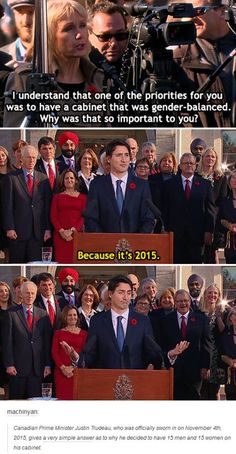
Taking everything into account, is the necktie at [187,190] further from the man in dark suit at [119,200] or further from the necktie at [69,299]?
the necktie at [69,299]

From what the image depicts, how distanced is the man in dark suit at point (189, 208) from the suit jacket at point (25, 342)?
654mm

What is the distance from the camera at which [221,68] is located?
8.87 ft

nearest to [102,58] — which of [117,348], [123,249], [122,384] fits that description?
[123,249]

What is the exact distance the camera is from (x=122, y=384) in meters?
2.59

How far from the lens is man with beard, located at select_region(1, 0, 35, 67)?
105 inches

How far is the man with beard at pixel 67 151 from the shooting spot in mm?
2625

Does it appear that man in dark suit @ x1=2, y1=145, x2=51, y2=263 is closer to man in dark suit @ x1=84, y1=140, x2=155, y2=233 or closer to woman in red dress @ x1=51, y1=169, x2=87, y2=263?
woman in red dress @ x1=51, y1=169, x2=87, y2=263

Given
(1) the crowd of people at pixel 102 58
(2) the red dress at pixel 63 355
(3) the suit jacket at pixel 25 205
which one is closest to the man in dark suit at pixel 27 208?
(3) the suit jacket at pixel 25 205

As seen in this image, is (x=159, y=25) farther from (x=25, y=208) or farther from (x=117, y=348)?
(x=117, y=348)

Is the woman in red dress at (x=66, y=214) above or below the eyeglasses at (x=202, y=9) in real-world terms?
below
